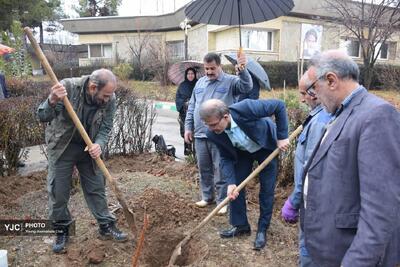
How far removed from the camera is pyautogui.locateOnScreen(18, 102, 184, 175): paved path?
617cm

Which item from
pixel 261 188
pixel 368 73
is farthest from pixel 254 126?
pixel 368 73

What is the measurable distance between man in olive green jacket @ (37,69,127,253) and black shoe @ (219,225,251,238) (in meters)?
0.97

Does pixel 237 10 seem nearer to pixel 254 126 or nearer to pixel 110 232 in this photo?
pixel 254 126

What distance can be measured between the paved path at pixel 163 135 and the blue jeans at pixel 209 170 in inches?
98.9

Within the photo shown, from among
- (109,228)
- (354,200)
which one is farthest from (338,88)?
(109,228)

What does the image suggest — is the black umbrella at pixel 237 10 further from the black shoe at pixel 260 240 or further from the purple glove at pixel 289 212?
the purple glove at pixel 289 212

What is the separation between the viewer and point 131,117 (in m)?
6.58

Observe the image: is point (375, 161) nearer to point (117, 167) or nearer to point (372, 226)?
point (372, 226)

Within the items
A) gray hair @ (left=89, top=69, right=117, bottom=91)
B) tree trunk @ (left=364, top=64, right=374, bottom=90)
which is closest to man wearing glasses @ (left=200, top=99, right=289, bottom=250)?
gray hair @ (left=89, top=69, right=117, bottom=91)

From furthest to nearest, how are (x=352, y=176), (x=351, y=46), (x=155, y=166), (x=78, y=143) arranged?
(x=351, y=46) < (x=155, y=166) < (x=78, y=143) < (x=352, y=176)

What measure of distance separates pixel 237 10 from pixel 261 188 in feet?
6.60

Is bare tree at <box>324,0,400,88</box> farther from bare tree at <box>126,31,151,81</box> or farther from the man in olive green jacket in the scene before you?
the man in olive green jacket

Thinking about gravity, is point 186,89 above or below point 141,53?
below

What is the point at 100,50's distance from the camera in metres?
32.8
